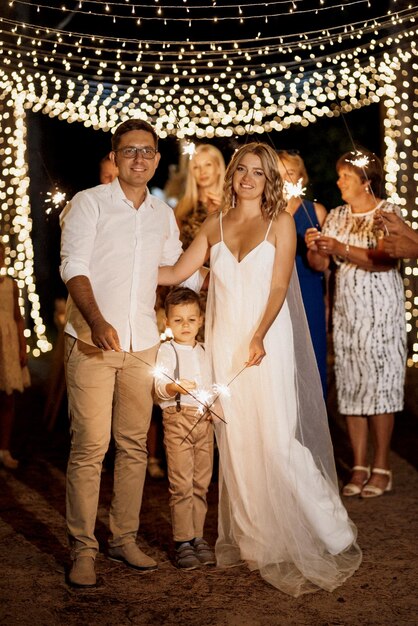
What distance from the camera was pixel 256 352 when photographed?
4012 millimetres

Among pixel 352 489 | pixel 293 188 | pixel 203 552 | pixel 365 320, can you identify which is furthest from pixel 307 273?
pixel 203 552

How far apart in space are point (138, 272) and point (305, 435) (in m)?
1.14

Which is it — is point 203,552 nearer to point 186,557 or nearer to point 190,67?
point 186,557

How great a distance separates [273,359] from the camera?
419cm

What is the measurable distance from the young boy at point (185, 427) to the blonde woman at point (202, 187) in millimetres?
1362

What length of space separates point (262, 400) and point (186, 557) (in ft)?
2.71

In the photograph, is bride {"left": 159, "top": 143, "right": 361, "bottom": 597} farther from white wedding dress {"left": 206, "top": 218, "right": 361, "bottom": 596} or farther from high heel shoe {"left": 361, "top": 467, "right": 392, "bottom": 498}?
high heel shoe {"left": 361, "top": 467, "right": 392, "bottom": 498}

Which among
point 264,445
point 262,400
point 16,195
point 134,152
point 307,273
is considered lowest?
point 264,445

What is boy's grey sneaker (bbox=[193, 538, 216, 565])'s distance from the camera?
4.17 metres

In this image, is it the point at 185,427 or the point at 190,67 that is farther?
the point at 190,67

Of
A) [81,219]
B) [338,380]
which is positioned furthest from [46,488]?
[81,219]

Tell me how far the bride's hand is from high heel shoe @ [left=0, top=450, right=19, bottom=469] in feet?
8.93

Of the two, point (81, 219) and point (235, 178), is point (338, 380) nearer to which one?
point (235, 178)

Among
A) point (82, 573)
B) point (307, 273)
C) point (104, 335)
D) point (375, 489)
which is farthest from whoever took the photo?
point (307, 273)
